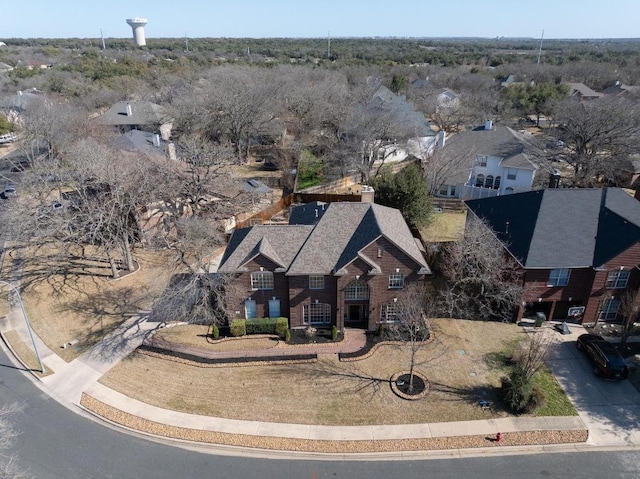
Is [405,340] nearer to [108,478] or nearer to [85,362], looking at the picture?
[108,478]

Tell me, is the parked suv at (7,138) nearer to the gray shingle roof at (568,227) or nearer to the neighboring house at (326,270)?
the neighboring house at (326,270)

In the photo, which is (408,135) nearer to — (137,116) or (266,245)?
(266,245)

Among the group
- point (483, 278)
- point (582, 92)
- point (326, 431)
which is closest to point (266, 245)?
point (326, 431)

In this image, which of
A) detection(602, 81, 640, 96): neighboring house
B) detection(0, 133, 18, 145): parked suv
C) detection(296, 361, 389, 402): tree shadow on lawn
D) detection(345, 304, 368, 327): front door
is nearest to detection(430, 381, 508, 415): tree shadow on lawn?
detection(296, 361, 389, 402): tree shadow on lawn

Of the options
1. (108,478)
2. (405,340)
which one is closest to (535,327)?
(405,340)

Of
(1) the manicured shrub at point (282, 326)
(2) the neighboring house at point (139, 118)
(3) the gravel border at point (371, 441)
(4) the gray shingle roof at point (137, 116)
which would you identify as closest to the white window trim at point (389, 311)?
(1) the manicured shrub at point (282, 326)
